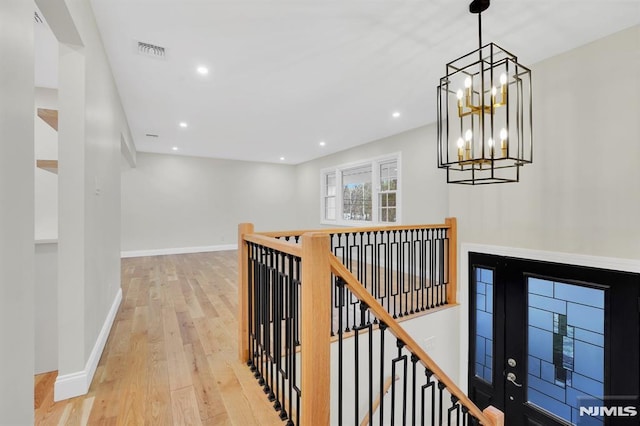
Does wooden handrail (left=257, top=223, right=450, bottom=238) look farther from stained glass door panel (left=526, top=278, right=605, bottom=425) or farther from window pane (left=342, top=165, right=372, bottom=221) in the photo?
window pane (left=342, top=165, right=372, bottom=221)

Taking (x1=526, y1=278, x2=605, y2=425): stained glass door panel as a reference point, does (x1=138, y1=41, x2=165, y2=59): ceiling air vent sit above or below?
above

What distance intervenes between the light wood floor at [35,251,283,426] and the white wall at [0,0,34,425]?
74 centimetres

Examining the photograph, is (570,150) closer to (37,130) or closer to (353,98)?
(353,98)

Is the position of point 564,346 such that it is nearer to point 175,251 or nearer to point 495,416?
point 495,416

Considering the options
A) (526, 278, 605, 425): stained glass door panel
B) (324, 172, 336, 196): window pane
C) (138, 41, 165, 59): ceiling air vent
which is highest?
(138, 41, 165, 59): ceiling air vent

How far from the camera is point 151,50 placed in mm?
2641

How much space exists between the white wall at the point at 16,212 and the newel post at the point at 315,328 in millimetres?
1032

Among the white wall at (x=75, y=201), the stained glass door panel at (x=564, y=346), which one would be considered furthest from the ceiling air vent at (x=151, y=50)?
the stained glass door panel at (x=564, y=346)

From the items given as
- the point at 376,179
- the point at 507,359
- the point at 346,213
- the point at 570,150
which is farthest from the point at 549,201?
the point at 346,213

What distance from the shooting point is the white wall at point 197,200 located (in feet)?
23.1

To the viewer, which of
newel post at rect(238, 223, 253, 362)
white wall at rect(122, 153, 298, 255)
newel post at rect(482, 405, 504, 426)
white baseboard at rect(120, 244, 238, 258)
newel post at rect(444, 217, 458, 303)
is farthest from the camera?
white wall at rect(122, 153, 298, 255)

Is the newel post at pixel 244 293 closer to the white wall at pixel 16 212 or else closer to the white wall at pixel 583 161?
the white wall at pixel 16 212

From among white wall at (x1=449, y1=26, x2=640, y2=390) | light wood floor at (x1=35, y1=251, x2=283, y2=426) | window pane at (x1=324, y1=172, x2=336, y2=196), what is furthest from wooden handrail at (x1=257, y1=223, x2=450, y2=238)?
window pane at (x1=324, y1=172, x2=336, y2=196)

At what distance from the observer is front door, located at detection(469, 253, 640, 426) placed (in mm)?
2439
